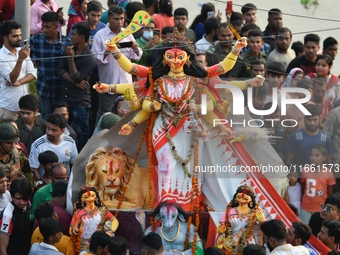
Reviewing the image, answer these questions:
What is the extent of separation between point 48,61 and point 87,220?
375 cm

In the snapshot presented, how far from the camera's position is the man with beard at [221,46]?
55.4ft

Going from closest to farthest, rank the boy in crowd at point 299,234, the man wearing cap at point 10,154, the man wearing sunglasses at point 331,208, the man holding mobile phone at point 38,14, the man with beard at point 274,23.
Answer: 1. the boy in crowd at point 299,234
2. the man wearing sunglasses at point 331,208
3. the man wearing cap at point 10,154
4. the man holding mobile phone at point 38,14
5. the man with beard at point 274,23

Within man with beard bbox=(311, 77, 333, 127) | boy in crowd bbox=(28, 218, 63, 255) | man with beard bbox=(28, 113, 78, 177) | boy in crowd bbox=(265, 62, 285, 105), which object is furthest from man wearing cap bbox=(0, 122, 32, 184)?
man with beard bbox=(311, 77, 333, 127)

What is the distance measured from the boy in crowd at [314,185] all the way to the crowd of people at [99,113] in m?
0.01

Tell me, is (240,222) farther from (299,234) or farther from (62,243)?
(62,243)

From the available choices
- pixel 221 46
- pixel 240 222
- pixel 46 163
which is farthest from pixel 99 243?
pixel 221 46

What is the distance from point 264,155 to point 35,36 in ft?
13.0

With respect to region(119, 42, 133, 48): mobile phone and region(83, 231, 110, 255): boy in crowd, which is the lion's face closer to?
region(83, 231, 110, 255): boy in crowd

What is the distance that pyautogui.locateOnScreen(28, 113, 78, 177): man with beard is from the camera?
14820 mm

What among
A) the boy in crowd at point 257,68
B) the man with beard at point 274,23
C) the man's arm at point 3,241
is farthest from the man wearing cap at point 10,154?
the man with beard at point 274,23

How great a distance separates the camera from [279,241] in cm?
1275

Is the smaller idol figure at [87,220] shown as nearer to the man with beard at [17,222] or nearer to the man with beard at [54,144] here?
the man with beard at [17,222]

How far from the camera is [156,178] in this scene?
13.8 m

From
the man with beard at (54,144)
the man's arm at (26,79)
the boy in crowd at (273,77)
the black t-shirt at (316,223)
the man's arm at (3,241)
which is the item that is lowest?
the man's arm at (3,241)
